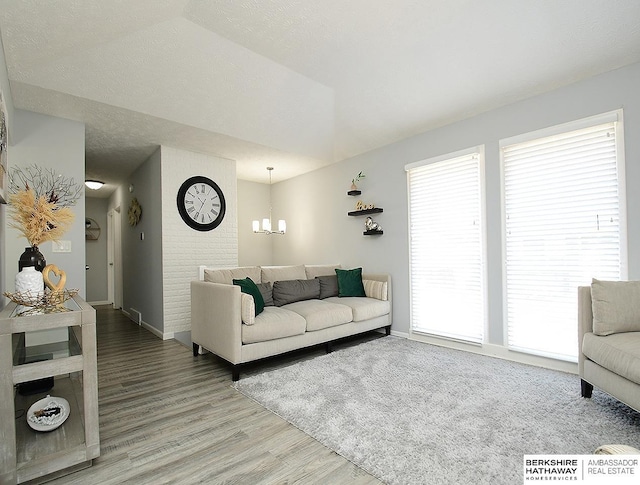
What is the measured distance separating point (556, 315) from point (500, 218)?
1029mm

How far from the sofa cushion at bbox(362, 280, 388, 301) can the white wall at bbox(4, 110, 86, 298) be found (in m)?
3.26

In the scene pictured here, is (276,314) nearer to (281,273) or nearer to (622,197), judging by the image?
(281,273)

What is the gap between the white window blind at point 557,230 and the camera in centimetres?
268

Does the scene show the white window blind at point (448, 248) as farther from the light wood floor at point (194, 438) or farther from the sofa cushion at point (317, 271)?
the light wood floor at point (194, 438)

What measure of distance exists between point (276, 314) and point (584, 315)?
2.52 m

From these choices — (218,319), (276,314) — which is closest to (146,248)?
(218,319)

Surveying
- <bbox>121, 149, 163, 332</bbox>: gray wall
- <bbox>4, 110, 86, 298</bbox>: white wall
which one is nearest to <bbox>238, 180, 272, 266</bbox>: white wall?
<bbox>121, 149, 163, 332</bbox>: gray wall

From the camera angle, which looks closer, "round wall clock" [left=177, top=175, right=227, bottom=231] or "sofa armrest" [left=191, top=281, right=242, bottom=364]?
"sofa armrest" [left=191, top=281, right=242, bottom=364]

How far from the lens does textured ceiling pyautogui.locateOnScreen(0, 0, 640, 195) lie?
2.34 metres

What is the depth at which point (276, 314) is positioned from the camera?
315 centimetres

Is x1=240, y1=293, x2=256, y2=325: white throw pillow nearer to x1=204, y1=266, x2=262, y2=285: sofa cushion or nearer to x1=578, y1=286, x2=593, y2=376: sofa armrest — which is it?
x1=204, y1=266, x2=262, y2=285: sofa cushion

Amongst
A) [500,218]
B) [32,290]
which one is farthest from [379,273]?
[32,290]

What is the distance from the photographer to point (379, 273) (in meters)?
4.43

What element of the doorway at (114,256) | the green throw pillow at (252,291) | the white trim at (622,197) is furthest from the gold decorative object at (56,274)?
the doorway at (114,256)
